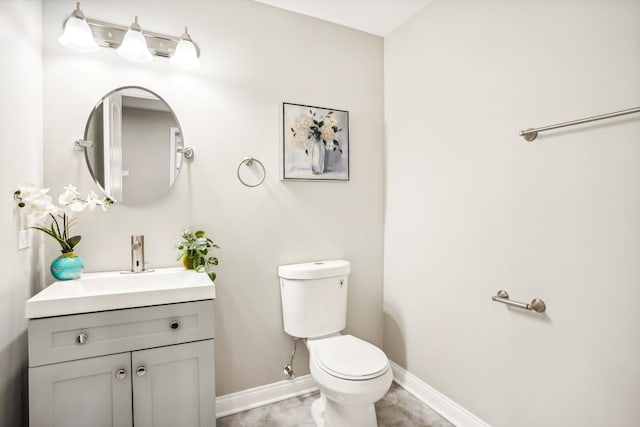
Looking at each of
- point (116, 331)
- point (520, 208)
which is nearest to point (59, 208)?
point (116, 331)

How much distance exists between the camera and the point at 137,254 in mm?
1714

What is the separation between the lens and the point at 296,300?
1.98 metres

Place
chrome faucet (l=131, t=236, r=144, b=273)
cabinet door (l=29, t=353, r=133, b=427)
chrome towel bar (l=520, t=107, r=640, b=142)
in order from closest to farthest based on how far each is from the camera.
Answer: chrome towel bar (l=520, t=107, r=640, b=142)
cabinet door (l=29, t=353, r=133, b=427)
chrome faucet (l=131, t=236, r=144, b=273)

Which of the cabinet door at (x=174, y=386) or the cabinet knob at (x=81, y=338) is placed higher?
the cabinet knob at (x=81, y=338)

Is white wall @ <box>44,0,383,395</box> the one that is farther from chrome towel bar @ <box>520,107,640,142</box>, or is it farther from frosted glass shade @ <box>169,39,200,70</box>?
chrome towel bar @ <box>520,107,640,142</box>

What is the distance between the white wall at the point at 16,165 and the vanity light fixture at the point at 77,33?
127mm

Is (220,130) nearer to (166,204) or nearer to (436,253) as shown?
(166,204)

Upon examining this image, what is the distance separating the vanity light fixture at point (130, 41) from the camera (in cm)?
153

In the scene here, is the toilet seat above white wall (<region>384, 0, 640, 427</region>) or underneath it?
→ underneath

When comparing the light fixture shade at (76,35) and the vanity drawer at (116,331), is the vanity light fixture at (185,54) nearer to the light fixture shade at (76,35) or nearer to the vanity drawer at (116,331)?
the light fixture shade at (76,35)

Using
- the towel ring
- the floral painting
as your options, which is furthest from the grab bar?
the towel ring

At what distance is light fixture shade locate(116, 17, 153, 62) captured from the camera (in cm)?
161

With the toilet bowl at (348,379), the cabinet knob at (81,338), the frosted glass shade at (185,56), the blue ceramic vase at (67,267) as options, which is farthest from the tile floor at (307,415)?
the frosted glass shade at (185,56)

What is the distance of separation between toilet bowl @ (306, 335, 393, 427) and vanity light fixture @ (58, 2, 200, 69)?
1686 millimetres
